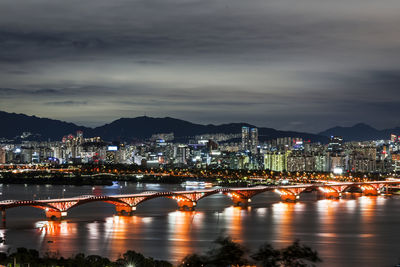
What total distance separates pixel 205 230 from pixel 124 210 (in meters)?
10.9

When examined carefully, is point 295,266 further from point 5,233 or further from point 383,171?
point 383,171

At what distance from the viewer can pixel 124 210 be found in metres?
48.4

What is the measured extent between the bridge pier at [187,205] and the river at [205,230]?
0.64 meters

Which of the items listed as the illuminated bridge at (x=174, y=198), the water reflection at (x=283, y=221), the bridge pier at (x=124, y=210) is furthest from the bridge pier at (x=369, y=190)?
the bridge pier at (x=124, y=210)

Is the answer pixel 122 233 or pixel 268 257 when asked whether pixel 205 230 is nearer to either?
pixel 122 233

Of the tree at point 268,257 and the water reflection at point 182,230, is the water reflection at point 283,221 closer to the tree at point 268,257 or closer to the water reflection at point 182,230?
the water reflection at point 182,230

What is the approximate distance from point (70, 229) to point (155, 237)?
558 cm

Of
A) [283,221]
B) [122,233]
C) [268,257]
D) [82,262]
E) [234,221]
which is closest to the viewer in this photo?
[268,257]

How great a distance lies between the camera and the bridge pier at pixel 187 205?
173 ft

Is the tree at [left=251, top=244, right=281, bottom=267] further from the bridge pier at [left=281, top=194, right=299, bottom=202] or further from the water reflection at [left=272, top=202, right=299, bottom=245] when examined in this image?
the bridge pier at [left=281, top=194, right=299, bottom=202]

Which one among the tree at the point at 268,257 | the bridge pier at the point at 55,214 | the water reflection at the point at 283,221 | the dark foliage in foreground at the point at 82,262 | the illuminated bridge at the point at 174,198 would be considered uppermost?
the tree at the point at 268,257

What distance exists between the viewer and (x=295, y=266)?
11.4 m

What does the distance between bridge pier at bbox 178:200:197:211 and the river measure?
2.09 feet

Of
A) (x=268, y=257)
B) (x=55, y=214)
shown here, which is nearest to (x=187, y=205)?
(x=55, y=214)
